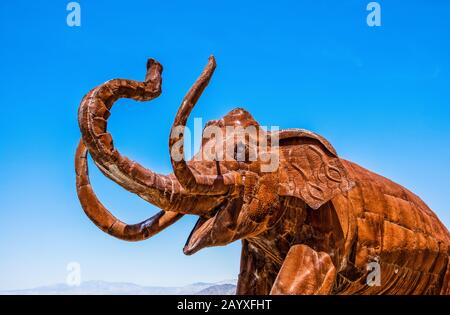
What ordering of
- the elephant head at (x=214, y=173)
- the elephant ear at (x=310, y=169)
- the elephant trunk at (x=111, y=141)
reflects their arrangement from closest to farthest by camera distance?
1. the elephant trunk at (x=111, y=141)
2. the elephant head at (x=214, y=173)
3. the elephant ear at (x=310, y=169)

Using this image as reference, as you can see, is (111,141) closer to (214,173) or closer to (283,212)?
(214,173)

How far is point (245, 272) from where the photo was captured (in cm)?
659

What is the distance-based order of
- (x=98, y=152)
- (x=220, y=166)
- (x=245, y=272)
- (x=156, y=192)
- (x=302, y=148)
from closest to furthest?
(x=98, y=152) → (x=156, y=192) → (x=220, y=166) → (x=302, y=148) → (x=245, y=272)

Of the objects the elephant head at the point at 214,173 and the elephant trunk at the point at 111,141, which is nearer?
the elephant trunk at the point at 111,141

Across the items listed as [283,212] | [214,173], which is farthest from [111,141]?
[283,212]

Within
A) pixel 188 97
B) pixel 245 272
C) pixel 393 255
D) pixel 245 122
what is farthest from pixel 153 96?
pixel 393 255

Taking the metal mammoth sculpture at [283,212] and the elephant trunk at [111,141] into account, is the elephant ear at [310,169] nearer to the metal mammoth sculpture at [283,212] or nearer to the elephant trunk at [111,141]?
the metal mammoth sculpture at [283,212]

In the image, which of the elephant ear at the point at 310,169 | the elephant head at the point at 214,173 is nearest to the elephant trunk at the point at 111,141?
the elephant head at the point at 214,173

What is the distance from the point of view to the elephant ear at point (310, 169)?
573 cm
